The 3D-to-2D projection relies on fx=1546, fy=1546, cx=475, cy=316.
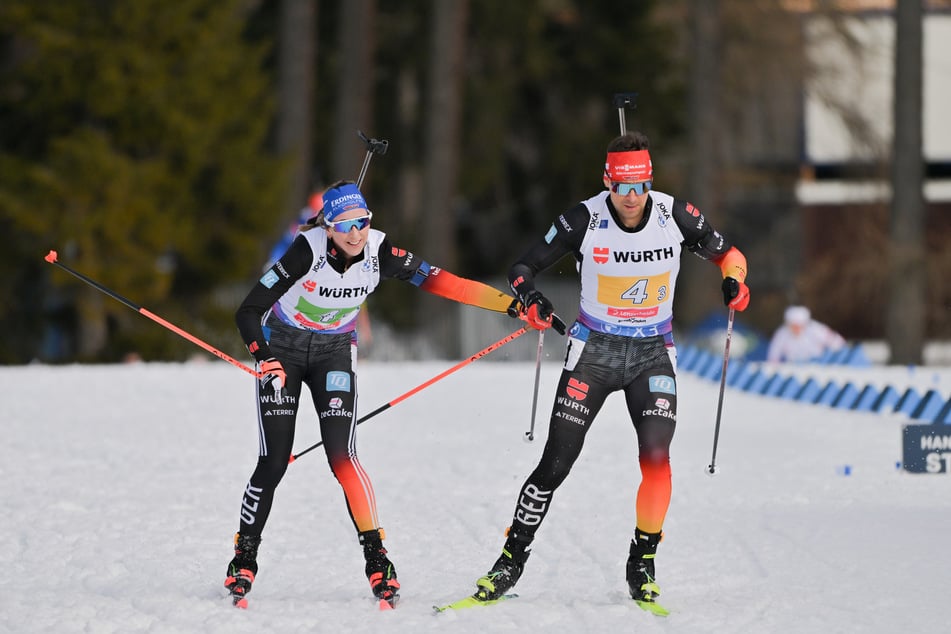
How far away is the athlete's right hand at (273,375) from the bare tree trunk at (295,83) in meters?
17.8

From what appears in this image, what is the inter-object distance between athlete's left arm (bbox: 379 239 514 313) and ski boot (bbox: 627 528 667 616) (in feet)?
3.83

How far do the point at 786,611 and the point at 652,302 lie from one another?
141cm

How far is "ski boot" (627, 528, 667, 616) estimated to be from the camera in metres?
6.53

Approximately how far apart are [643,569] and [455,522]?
6.74ft

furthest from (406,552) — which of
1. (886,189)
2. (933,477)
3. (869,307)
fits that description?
(869,307)

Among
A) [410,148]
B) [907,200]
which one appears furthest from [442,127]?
[907,200]

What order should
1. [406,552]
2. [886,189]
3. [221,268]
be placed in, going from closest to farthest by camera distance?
1. [406,552]
2. [221,268]
3. [886,189]

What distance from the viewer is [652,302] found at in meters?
6.60

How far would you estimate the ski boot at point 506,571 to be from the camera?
21.5ft

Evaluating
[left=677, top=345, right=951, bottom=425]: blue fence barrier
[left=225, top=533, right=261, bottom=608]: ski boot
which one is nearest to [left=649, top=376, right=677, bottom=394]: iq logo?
[left=225, top=533, right=261, bottom=608]: ski boot

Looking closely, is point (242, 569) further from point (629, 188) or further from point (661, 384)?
point (629, 188)

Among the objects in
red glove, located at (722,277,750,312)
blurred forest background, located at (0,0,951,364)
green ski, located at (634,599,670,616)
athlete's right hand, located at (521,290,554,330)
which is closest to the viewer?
green ski, located at (634,599,670,616)

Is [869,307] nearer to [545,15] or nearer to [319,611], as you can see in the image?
[545,15]

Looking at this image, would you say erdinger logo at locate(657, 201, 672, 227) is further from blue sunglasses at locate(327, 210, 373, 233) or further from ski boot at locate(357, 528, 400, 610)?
ski boot at locate(357, 528, 400, 610)
